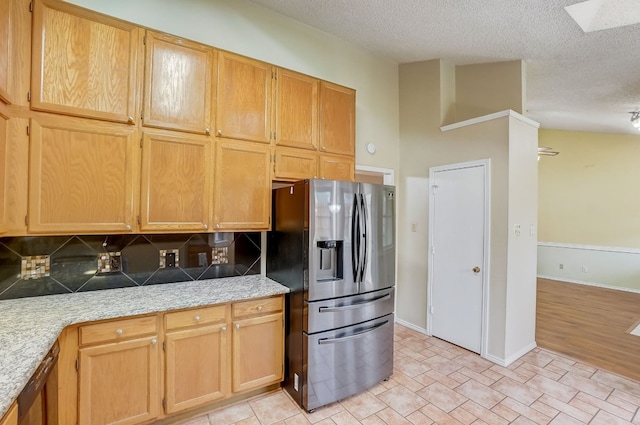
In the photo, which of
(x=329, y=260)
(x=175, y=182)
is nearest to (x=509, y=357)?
(x=329, y=260)

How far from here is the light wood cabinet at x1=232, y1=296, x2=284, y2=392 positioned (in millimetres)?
2197

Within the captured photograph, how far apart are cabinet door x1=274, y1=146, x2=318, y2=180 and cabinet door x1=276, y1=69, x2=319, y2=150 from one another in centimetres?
6

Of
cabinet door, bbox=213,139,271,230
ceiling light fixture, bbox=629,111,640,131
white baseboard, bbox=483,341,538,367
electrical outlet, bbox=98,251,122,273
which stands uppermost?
ceiling light fixture, bbox=629,111,640,131

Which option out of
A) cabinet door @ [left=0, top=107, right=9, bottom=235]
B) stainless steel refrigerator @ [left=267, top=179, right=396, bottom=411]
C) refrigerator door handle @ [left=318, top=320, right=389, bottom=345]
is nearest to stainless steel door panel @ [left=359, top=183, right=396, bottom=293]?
stainless steel refrigerator @ [left=267, top=179, right=396, bottom=411]

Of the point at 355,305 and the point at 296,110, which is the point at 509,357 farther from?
the point at 296,110

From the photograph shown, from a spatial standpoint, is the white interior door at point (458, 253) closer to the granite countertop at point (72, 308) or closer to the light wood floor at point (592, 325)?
the light wood floor at point (592, 325)

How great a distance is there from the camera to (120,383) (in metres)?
1.82

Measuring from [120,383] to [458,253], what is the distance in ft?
10.6

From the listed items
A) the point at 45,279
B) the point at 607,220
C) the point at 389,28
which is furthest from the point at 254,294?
the point at 607,220

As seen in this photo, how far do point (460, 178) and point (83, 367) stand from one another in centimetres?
360

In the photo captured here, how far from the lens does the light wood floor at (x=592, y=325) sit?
3.10m

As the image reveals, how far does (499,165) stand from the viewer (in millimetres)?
2994

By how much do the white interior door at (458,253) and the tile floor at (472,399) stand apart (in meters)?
0.41

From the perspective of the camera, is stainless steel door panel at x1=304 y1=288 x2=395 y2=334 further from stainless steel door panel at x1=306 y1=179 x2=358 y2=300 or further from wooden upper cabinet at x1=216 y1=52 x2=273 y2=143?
wooden upper cabinet at x1=216 y1=52 x2=273 y2=143
